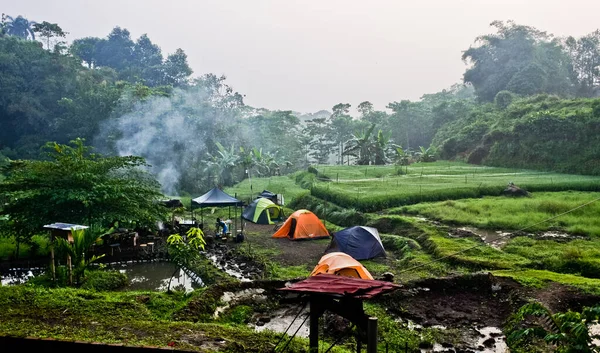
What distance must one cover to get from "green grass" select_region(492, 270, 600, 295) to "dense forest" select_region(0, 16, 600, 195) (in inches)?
675

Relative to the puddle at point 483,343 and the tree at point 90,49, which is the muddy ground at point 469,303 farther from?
the tree at point 90,49

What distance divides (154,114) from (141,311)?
2897 cm

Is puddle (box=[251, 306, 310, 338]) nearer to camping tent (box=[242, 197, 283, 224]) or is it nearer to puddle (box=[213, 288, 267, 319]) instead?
puddle (box=[213, 288, 267, 319])

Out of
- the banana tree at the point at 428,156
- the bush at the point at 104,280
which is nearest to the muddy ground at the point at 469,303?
the bush at the point at 104,280

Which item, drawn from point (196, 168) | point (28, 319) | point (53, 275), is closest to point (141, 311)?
point (28, 319)

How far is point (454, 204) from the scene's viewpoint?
20.3m

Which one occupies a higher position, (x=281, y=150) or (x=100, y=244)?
(x=281, y=150)

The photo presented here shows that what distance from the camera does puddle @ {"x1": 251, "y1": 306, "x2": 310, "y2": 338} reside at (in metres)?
8.61

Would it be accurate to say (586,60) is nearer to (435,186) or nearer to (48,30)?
(435,186)

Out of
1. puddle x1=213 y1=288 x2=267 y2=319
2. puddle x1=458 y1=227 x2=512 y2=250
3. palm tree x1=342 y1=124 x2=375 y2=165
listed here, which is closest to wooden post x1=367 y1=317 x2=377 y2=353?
puddle x1=213 y1=288 x2=267 y2=319

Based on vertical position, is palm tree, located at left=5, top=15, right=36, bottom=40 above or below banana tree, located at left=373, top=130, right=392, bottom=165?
above

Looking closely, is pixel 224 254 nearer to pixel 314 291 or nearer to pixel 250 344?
pixel 250 344

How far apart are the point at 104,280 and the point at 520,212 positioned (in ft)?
49.5

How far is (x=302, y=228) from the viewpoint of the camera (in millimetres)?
17703
